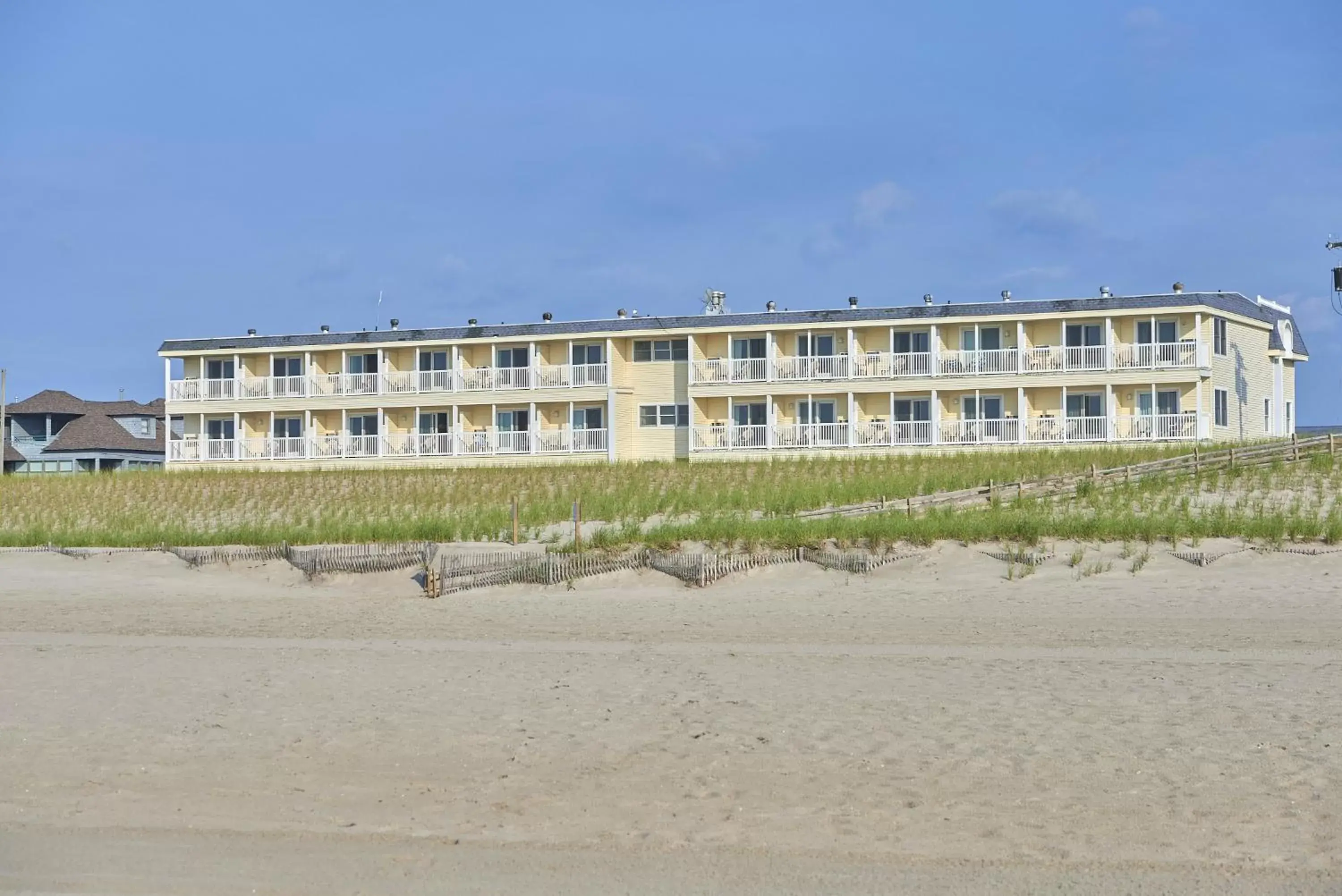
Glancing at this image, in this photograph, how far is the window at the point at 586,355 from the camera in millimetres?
53688

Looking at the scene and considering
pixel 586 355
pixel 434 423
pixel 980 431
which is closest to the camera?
pixel 980 431

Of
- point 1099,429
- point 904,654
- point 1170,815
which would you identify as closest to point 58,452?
point 1099,429

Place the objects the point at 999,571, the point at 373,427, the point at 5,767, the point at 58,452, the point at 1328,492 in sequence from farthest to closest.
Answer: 1. the point at 58,452
2. the point at 373,427
3. the point at 1328,492
4. the point at 999,571
5. the point at 5,767

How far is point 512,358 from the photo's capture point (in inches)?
2156

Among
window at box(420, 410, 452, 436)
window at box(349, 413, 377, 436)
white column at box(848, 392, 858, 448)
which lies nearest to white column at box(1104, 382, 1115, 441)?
white column at box(848, 392, 858, 448)

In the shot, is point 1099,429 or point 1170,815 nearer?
point 1170,815

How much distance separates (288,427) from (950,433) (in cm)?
2692

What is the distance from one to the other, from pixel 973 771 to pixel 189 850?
4950mm

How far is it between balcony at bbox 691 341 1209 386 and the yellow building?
63 millimetres

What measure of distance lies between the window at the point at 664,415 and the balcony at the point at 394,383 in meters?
2.01

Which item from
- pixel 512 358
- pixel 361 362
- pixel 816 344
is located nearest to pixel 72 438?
pixel 361 362

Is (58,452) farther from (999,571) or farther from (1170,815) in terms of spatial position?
(1170,815)

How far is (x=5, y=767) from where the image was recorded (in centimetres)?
1002

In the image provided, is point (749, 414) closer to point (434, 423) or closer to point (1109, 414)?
point (1109, 414)
